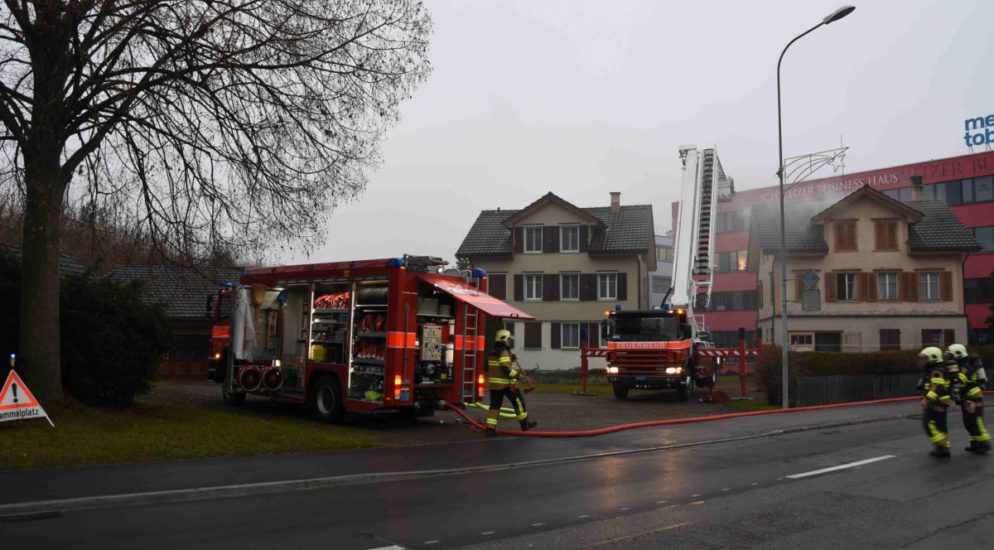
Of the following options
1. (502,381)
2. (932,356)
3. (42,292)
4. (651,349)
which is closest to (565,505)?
(502,381)

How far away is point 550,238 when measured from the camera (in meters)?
Answer: 44.5

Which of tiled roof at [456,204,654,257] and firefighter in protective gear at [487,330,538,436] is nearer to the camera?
firefighter in protective gear at [487,330,538,436]

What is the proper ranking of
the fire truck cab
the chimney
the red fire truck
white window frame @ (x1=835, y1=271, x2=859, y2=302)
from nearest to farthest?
the red fire truck → the fire truck cab → white window frame @ (x1=835, y1=271, x2=859, y2=302) → the chimney

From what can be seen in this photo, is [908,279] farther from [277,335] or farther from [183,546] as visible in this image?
[183,546]

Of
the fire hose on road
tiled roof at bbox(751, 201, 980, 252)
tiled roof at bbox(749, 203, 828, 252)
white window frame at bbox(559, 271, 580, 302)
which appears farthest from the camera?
white window frame at bbox(559, 271, 580, 302)

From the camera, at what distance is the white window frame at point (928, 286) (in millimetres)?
39938

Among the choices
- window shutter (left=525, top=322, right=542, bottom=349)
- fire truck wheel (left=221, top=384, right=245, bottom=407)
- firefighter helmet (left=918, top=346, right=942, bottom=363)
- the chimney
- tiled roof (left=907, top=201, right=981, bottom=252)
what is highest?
the chimney

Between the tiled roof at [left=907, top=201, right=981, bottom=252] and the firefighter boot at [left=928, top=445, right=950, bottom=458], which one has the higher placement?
the tiled roof at [left=907, top=201, right=981, bottom=252]

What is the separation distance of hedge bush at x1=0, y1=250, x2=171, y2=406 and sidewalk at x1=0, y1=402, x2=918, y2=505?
4624 millimetres

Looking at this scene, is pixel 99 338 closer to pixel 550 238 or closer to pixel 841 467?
pixel 841 467

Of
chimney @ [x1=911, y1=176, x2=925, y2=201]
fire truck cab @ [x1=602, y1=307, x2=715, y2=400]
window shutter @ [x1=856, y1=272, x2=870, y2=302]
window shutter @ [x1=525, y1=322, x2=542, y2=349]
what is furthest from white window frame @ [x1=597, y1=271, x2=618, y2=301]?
fire truck cab @ [x1=602, y1=307, x2=715, y2=400]

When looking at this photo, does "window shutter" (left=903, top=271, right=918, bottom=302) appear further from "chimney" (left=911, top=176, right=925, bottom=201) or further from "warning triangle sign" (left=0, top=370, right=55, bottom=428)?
"warning triangle sign" (left=0, top=370, right=55, bottom=428)

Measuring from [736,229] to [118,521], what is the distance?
61359mm

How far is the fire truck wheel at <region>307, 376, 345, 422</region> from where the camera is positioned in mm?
15375
